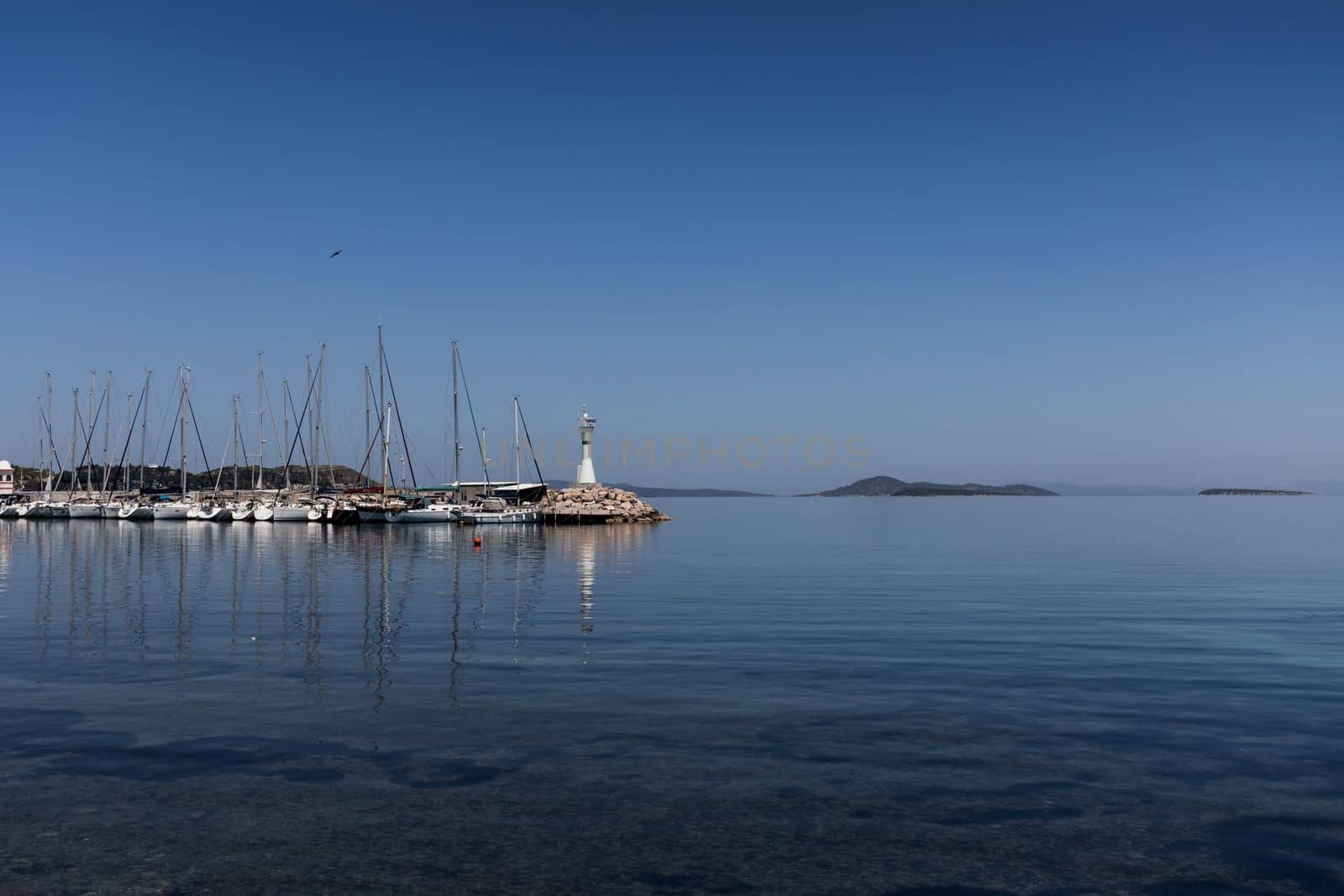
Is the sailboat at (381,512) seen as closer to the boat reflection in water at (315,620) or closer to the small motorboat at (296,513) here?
the small motorboat at (296,513)

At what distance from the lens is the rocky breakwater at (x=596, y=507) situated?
401ft

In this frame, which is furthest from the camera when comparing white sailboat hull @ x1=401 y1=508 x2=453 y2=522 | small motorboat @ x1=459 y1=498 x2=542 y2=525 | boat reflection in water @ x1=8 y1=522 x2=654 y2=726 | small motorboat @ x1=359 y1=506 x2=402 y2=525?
small motorboat @ x1=459 y1=498 x2=542 y2=525

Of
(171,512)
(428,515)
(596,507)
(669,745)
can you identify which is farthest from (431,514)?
(669,745)

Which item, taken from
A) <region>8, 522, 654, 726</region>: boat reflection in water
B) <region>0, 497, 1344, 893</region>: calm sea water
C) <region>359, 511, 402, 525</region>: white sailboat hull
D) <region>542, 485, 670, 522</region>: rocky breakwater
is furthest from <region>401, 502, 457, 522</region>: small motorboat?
<region>0, 497, 1344, 893</region>: calm sea water

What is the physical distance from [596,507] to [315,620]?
98.9m

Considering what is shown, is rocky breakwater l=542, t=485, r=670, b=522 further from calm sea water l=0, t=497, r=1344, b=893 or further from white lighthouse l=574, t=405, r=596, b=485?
calm sea water l=0, t=497, r=1344, b=893

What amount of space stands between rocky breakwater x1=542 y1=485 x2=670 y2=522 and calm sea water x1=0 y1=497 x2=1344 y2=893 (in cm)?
8719

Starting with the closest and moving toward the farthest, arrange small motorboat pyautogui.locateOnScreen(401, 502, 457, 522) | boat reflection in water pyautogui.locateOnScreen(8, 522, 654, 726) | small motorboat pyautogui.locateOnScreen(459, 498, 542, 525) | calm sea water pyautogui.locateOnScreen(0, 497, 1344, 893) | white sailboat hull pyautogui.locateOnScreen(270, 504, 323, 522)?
calm sea water pyautogui.locateOnScreen(0, 497, 1344, 893) < boat reflection in water pyautogui.locateOnScreen(8, 522, 654, 726) < white sailboat hull pyautogui.locateOnScreen(270, 504, 323, 522) < small motorboat pyautogui.locateOnScreen(401, 502, 457, 522) < small motorboat pyautogui.locateOnScreen(459, 498, 542, 525)

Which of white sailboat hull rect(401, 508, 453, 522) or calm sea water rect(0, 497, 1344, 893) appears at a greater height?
white sailboat hull rect(401, 508, 453, 522)

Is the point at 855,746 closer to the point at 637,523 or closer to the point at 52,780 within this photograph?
the point at 52,780

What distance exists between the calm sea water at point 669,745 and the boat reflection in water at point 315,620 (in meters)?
0.18

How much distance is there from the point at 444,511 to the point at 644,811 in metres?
100

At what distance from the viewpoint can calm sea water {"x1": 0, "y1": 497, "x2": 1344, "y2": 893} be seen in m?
9.88

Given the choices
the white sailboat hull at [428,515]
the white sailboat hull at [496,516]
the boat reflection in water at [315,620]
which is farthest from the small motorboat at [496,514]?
the boat reflection in water at [315,620]
